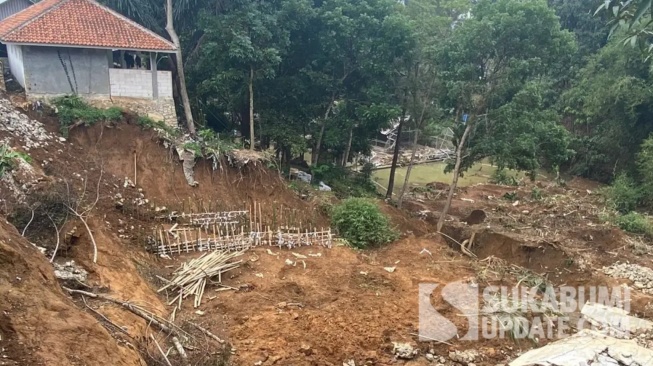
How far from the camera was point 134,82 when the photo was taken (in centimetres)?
1392

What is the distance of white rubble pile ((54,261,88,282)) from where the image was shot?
22.6 ft

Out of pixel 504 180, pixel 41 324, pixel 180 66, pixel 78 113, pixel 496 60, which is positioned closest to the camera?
pixel 41 324

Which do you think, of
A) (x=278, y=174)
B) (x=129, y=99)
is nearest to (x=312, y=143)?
(x=278, y=174)

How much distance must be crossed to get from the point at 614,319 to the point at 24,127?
12.7 m

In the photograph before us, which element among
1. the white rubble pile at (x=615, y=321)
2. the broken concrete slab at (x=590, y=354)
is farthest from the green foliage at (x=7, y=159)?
the white rubble pile at (x=615, y=321)

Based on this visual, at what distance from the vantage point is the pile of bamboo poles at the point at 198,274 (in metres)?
8.70

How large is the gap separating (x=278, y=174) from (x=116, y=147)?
437 centimetres

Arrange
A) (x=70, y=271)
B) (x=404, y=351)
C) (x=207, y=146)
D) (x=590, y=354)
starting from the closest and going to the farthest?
(x=590, y=354) < (x=70, y=271) < (x=404, y=351) < (x=207, y=146)

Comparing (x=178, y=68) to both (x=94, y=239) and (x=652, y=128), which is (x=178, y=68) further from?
(x=652, y=128)

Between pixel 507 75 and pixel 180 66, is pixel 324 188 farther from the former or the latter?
pixel 507 75

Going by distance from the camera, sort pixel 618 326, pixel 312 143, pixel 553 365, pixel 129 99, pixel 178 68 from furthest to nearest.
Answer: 1. pixel 312 143
2. pixel 178 68
3. pixel 129 99
4. pixel 618 326
5. pixel 553 365

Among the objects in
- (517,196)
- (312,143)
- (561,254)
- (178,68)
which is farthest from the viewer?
(517,196)

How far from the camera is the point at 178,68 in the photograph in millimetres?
15250

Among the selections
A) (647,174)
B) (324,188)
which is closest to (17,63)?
(324,188)
